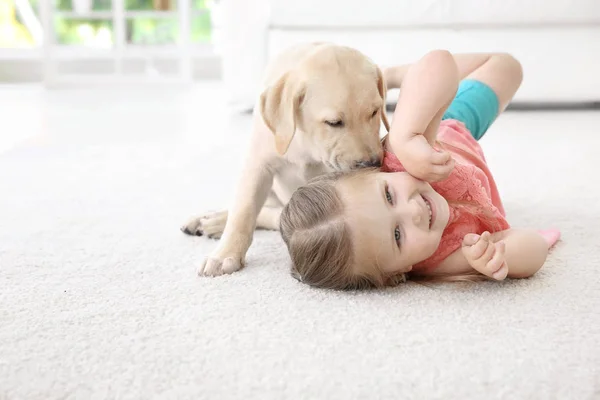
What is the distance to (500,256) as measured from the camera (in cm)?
101

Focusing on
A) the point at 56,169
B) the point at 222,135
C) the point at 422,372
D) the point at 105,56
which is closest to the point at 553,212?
the point at 422,372

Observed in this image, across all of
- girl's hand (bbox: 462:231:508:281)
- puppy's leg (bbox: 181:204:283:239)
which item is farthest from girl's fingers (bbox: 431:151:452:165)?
puppy's leg (bbox: 181:204:283:239)

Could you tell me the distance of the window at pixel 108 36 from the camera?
4789mm

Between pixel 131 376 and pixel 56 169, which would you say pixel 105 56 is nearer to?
pixel 56 169

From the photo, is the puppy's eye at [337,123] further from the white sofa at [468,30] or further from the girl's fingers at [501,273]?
the white sofa at [468,30]

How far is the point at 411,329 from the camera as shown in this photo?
2.87ft

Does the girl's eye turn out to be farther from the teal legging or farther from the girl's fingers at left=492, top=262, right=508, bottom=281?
the teal legging

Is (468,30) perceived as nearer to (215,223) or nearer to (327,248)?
(215,223)

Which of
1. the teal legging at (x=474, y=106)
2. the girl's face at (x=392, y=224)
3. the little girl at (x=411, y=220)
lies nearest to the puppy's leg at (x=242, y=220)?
the little girl at (x=411, y=220)

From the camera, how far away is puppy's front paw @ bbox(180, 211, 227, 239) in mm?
1342

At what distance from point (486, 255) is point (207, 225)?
0.55m

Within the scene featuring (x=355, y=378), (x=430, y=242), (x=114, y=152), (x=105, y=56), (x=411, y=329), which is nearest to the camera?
(x=355, y=378)

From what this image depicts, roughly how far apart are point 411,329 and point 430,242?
0.19 m

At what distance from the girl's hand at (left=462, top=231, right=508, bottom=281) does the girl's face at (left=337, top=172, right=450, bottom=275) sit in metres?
0.05
